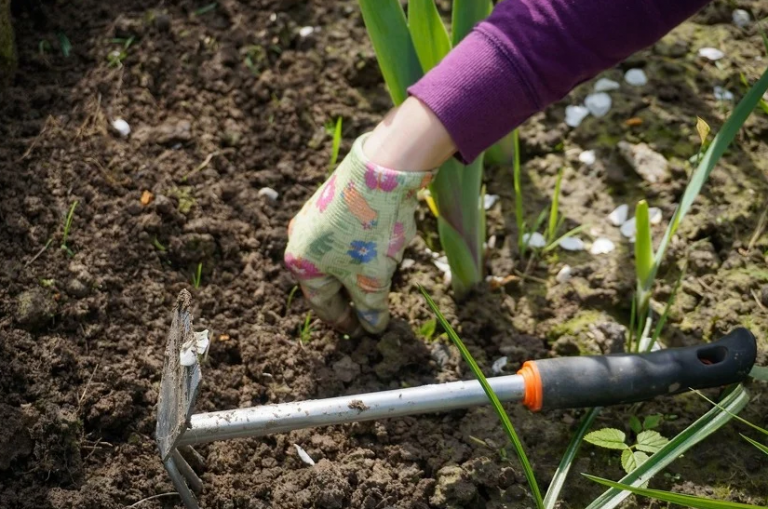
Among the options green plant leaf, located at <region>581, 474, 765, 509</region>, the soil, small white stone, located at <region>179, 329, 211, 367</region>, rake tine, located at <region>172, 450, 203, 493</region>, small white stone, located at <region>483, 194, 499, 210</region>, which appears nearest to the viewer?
green plant leaf, located at <region>581, 474, 765, 509</region>

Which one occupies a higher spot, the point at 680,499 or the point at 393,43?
the point at 393,43

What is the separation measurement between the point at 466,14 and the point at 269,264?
628mm

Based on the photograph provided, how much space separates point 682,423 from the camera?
1.47 metres

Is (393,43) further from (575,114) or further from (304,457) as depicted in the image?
(304,457)

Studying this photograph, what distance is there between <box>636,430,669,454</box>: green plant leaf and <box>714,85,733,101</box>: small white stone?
919 mm

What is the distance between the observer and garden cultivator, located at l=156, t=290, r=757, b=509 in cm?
120

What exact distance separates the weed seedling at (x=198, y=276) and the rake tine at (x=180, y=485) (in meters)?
0.46

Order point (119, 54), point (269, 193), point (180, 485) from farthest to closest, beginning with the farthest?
1. point (119, 54)
2. point (269, 193)
3. point (180, 485)

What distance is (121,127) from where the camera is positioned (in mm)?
1765

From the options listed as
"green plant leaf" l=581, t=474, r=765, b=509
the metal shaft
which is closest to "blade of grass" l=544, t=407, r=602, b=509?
the metal shaft

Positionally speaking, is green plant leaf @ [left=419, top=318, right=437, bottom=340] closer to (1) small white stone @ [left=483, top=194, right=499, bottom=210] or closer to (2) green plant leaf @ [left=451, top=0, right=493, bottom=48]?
(1) small white stone @ [left=483, top=194, right=499, bottom=210]

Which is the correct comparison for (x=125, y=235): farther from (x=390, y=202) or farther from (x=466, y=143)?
(x=466, y=143)

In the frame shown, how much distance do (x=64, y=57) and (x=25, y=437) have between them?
93 centimetres

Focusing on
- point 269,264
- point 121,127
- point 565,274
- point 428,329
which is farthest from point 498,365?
point 121,127
